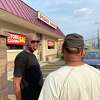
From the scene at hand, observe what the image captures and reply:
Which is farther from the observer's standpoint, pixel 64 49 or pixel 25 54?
pixel 25 54

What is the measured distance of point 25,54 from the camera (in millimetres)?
5875

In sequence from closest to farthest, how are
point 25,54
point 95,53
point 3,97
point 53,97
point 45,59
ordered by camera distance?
point 53,97
point 25,54
point 3,97
point 95,53
point 45,59

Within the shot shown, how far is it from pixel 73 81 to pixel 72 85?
38 mm

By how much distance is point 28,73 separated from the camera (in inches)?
233

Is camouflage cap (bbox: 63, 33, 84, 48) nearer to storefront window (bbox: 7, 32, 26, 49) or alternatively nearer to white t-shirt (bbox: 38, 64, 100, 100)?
white t-shirt (bbox: 38, 64, 100, 100)

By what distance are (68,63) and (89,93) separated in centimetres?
34

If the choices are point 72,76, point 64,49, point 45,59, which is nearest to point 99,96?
point 72,76

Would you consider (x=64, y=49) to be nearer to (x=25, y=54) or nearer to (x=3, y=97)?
(x=25, y=54)

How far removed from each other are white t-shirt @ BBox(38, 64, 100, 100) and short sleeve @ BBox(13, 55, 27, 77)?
2262mm

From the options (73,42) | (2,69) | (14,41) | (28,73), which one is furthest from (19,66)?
(14,41)

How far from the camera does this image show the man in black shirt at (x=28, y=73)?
579cm

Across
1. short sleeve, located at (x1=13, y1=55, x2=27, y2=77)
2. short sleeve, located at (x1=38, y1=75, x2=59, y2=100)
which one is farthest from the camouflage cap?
short sleeve, located at (x1=13, y1=55, x2=27, y2=77)

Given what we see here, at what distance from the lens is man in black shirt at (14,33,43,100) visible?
5.79 metres

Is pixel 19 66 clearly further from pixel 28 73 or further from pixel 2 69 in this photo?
pixel 2 69
